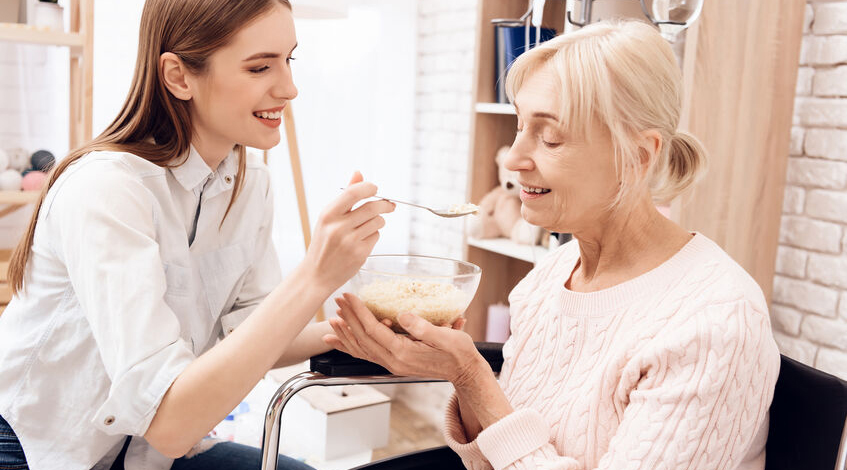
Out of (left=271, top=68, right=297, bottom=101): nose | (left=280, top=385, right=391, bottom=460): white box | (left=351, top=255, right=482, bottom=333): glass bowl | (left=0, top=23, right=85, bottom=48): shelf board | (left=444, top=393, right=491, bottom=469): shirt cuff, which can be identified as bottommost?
(left=280, top=385, right=391, bottom=460): white box

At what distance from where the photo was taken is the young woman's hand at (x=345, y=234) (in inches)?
43.1

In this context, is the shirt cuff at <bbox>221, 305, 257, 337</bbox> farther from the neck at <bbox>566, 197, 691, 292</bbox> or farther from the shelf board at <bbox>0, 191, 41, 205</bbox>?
the shelf board at <bbox>0, 191, 41, 205</bbox>

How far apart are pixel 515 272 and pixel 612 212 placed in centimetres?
152

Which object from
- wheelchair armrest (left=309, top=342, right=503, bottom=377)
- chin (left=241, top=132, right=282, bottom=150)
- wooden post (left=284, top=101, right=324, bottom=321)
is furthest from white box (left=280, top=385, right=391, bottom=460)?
chin (left=241, top=132, right=282, bottom=150)

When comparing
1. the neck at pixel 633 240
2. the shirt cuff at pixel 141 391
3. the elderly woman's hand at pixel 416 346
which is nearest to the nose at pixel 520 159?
the neck at pixel 633 240

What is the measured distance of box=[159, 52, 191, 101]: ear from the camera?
1.27 meters

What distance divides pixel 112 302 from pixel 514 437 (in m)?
0.64

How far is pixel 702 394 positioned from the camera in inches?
37.5

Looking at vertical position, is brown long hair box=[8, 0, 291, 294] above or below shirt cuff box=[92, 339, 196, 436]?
above

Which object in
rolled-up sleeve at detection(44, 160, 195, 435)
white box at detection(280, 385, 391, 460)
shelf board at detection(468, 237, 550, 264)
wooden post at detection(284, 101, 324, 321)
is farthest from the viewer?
wooden post at detection(284, 101, 324, 321)

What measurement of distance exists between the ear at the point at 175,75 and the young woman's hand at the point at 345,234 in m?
0.40

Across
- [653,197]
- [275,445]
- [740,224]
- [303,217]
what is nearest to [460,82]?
[303,217]

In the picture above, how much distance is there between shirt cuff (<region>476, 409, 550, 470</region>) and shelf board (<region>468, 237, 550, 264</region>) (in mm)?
1189

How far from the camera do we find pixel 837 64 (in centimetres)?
180
